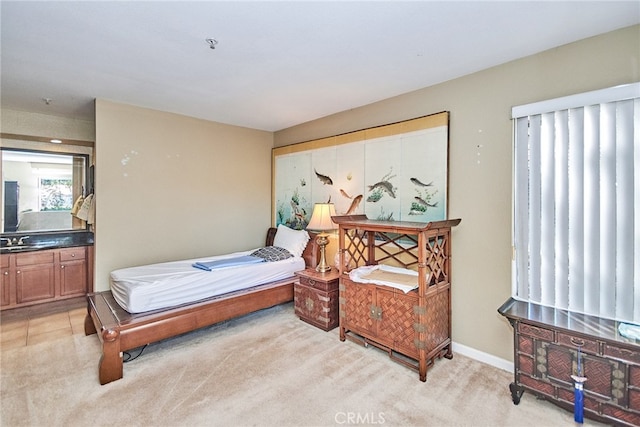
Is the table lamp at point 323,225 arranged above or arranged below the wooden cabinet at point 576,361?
above

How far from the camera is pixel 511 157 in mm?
2469

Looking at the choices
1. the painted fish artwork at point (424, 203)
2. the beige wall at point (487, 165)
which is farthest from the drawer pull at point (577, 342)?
the painted fish artwork at point (424, 203)

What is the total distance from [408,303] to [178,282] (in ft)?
7.22

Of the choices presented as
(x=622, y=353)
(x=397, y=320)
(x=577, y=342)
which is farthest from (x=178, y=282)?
(x=622, y=353)

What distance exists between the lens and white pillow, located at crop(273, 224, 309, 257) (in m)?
4.20

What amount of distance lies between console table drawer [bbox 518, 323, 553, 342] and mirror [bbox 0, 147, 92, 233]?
565 centimetres

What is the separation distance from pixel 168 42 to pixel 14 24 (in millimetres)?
934

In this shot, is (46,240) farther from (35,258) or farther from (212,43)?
(212,43)

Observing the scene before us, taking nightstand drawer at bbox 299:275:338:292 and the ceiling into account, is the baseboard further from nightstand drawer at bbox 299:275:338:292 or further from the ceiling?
the ceiling

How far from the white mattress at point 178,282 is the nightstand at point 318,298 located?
0.42m

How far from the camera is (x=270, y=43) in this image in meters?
2.18

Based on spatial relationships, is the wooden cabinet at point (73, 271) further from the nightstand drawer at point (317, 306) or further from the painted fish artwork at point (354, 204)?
the painted fish artwork at point (354, 204)

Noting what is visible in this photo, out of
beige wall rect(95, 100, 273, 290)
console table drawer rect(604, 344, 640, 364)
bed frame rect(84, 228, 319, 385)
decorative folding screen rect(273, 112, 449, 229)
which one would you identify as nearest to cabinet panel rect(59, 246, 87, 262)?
beige wall rect(95, 100, 273, 290)

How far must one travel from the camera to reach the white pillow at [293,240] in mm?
4195
